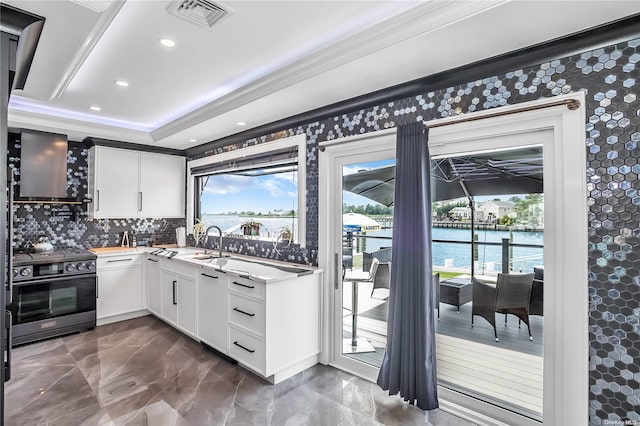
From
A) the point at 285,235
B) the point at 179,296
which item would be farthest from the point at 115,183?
the point at 285,235

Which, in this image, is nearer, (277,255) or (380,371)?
(380,371)

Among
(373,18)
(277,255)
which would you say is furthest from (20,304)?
(373,18)

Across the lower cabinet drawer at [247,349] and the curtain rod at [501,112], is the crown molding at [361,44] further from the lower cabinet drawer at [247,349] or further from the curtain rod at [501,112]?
the lower cabinet drawer at [247,349]

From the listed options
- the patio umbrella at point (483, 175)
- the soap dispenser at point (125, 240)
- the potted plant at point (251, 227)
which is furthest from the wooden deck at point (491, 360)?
the soap dispenser at point (125, 240)

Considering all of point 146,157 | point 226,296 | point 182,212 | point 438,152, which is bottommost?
point 226,296

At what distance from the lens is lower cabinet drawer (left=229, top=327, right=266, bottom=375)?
2.70 m

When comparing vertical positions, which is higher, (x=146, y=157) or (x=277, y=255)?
(x=146, y=157)

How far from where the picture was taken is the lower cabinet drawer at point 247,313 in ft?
8.87

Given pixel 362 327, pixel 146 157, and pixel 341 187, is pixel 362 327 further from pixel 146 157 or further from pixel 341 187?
pixel 146 157

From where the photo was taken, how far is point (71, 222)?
4.40 metres

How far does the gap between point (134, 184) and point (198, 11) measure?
342cm

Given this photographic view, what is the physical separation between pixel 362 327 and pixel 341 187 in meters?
1.29

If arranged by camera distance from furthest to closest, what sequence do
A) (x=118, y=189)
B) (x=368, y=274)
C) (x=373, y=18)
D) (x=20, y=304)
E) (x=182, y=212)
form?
(x=182, y=212)
(x=118, y=189)
(x=20, y=304)
(x=368, y=274)
(x=373, y=18)

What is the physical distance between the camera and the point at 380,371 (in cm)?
255
